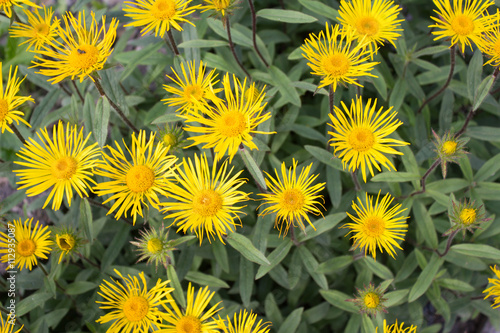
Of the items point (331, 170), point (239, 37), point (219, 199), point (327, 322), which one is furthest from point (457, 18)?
point (327, 322)

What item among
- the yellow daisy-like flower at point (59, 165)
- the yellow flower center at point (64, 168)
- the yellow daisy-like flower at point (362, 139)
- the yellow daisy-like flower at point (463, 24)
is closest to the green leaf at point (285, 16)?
the yellow daisy-like flower at point (362, 139)

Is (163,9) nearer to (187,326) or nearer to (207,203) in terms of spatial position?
(207,203)

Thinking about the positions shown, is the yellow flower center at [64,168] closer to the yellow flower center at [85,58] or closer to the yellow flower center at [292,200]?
the yellow flower center at [85,58]

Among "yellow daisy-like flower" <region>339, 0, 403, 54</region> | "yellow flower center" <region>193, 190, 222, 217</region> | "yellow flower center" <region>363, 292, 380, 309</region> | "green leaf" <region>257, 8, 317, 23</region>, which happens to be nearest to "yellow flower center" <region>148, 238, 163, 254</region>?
"yellow flower center" <region>193, 190, 222, 217</region>

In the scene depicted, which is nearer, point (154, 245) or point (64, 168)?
point (154, 245)

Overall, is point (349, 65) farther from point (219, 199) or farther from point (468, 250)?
point (468, 250)

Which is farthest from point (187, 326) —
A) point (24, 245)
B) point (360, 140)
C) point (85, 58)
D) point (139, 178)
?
point (85, 58)
